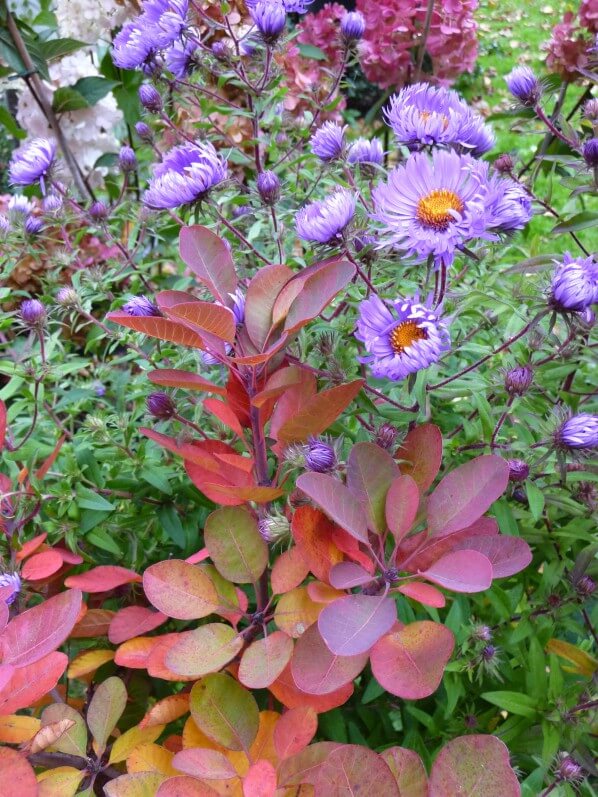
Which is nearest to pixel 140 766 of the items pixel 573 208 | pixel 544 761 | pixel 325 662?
pixel 325 662

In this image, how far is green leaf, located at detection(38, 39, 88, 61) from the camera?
3.99 ft

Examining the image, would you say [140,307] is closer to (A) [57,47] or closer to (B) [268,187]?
(B) [268,187]

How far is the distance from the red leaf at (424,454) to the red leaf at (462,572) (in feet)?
0.23

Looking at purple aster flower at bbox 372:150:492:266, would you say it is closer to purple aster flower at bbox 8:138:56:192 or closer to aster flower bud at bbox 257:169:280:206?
aster flower bud at bbox 257:169:280:206

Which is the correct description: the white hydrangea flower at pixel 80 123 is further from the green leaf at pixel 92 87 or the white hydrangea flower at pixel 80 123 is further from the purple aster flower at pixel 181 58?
the purple aster flower at pixel 181 58

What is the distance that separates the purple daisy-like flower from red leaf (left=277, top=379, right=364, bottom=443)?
259 millimetres

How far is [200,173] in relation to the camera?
659 millimetres

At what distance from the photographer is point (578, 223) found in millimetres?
715

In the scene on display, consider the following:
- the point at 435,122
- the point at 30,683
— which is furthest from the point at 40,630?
the point at 435,122

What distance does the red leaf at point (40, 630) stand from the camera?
1.39 feet

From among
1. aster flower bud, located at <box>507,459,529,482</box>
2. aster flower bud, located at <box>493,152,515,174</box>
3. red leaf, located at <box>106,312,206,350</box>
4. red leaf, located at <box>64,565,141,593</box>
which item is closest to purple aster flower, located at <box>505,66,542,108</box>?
aster flower bud, located at <box>493,152,515,174</box>

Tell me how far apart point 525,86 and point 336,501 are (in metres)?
0.57

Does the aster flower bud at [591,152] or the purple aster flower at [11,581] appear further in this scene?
the aster flower bud at [591,152]

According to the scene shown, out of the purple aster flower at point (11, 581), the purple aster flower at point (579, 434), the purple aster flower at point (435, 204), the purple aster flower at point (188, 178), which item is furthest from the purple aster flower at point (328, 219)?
the purple aster flower at point (11, 581)
